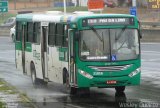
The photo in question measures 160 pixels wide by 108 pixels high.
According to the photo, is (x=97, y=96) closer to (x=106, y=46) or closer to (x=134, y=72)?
(x=134, y=72)

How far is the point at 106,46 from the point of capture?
53.8 ft

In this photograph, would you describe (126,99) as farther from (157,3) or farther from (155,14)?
(155,14)

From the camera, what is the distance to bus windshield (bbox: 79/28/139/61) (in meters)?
16.3

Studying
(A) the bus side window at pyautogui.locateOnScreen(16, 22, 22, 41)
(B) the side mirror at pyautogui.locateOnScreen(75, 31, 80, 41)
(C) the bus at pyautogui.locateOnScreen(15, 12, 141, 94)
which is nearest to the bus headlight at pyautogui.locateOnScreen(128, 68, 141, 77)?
(C) the bus at pyautogui.locateOnScreen(15, 12, 141, 94)

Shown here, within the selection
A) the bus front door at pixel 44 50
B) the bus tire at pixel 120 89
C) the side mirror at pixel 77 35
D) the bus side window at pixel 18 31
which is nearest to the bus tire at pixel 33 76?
the bus front door at pixel 44 50

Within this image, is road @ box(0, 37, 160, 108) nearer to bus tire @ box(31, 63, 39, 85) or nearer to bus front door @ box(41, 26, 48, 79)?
bus tire @ box(31, 63, 39, 85)

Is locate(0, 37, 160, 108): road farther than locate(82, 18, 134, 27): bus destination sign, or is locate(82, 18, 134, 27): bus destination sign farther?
locate(82, 18, 134, 27): bus destination sign

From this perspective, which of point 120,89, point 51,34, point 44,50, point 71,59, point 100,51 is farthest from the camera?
point 44,50

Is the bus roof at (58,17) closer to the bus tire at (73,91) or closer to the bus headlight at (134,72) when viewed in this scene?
the bus headlight at (134,72)

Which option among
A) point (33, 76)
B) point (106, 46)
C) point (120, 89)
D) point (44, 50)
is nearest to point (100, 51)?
point (106, 46)

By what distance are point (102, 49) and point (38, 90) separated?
3.84 m

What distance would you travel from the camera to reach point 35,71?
69.9 feet

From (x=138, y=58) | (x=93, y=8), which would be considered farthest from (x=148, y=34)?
(x=138, y=58)

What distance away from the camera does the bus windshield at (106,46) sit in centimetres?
1633
